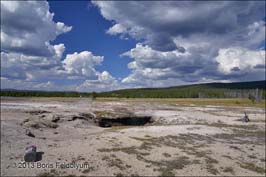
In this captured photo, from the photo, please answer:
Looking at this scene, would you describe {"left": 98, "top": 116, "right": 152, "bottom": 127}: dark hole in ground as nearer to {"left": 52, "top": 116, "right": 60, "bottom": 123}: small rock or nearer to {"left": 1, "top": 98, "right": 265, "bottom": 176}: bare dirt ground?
{"left": 52, "top": 116, "right": 60, "bottom": 123}: small rock

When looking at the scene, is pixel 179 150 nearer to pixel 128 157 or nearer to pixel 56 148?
pixel 128 157

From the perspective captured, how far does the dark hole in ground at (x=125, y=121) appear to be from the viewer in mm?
41656

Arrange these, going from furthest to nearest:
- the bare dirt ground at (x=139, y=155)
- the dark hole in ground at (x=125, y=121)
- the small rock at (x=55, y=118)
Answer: the dark hole in ground at (x=125, y=121) < the small rock at (x=55, y=118) < the bare dirt ground at (x=139, y=155)

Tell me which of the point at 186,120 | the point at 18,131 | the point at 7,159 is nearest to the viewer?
the point at 7,159

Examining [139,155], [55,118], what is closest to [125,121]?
[55,118]

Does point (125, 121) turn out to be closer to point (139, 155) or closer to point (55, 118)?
point (55, 118)

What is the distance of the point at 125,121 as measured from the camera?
4459cm

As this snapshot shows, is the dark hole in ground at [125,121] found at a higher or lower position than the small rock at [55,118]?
lower

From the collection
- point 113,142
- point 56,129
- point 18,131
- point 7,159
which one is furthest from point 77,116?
point 7,159

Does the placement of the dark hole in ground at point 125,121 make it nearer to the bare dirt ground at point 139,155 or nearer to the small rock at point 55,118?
the small rock at point 55,118

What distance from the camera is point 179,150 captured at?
2069cm

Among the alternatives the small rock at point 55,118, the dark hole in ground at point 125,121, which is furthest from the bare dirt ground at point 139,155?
the dark hole in ground at point 125,121

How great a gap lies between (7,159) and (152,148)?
32.8 feet

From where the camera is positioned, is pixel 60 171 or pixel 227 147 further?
pixel 227 147
